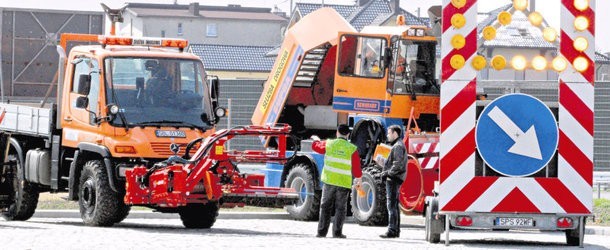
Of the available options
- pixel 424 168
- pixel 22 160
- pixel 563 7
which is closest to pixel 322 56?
pixel 424 168

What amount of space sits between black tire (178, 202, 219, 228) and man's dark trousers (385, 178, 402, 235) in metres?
3.12

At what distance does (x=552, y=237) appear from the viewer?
76.7 ft

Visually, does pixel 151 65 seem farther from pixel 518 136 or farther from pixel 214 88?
pixel 518 136

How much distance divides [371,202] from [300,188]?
2548mm

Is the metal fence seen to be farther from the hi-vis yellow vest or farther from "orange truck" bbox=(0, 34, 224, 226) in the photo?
the hi-vis yellow vest

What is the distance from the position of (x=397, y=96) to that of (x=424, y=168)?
2276 mm

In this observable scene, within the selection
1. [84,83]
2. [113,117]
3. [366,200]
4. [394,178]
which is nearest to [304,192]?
[366,200]

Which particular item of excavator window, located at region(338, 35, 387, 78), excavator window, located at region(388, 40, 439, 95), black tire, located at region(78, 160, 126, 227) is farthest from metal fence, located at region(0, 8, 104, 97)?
black tire, located at region(78, 160, 126, 227)

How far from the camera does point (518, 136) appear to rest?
63.0 feet

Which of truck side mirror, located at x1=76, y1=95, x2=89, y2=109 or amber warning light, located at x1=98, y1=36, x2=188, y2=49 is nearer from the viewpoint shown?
truck side mirror, located at x1=76, y1=95, x2=89, y2=109

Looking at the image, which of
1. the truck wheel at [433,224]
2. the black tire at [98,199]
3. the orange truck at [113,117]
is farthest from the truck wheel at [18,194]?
the truck wheel at [433,224]

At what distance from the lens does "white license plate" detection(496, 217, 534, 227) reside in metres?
19.2

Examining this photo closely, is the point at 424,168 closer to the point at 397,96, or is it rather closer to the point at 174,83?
the point at 397,96

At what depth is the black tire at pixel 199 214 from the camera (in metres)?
24.2
